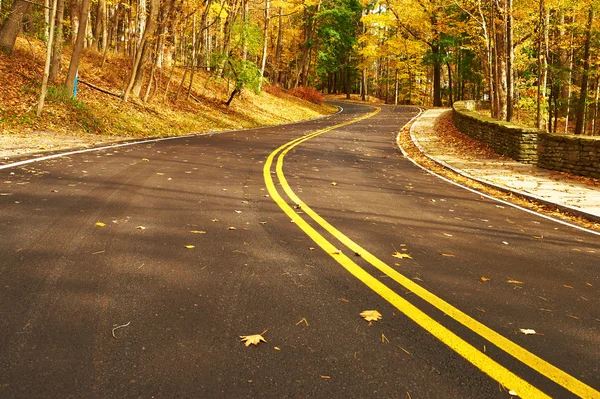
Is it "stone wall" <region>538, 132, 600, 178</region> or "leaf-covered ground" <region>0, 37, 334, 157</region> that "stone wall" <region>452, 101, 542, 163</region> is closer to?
"stone wall" <region>538, 132, 600, 178</region>

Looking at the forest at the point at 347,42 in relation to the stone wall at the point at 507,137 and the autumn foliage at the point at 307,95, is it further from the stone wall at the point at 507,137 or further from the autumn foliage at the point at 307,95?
the stone wall at the point at 507,137

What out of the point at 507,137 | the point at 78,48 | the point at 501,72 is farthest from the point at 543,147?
the point at 78,48

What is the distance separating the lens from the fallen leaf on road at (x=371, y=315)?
11.2 feet

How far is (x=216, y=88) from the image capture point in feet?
105

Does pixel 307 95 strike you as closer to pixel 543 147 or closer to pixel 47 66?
pixel 47 66

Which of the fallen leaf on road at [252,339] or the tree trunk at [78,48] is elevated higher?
the tree trunk at [78,48]

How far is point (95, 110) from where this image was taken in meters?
18.1

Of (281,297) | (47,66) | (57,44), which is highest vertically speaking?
(57,44)

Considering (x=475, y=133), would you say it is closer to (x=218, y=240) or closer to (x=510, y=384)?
(x=218, y=240)

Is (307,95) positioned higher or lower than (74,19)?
lower

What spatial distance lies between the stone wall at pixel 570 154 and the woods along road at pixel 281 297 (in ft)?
18.2

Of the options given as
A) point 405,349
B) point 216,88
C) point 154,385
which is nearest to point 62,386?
point 154,385

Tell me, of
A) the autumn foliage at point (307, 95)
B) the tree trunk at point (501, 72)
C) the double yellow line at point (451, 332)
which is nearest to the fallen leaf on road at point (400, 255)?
the double yellow line at point (451, 332)

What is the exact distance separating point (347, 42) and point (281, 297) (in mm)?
58481
